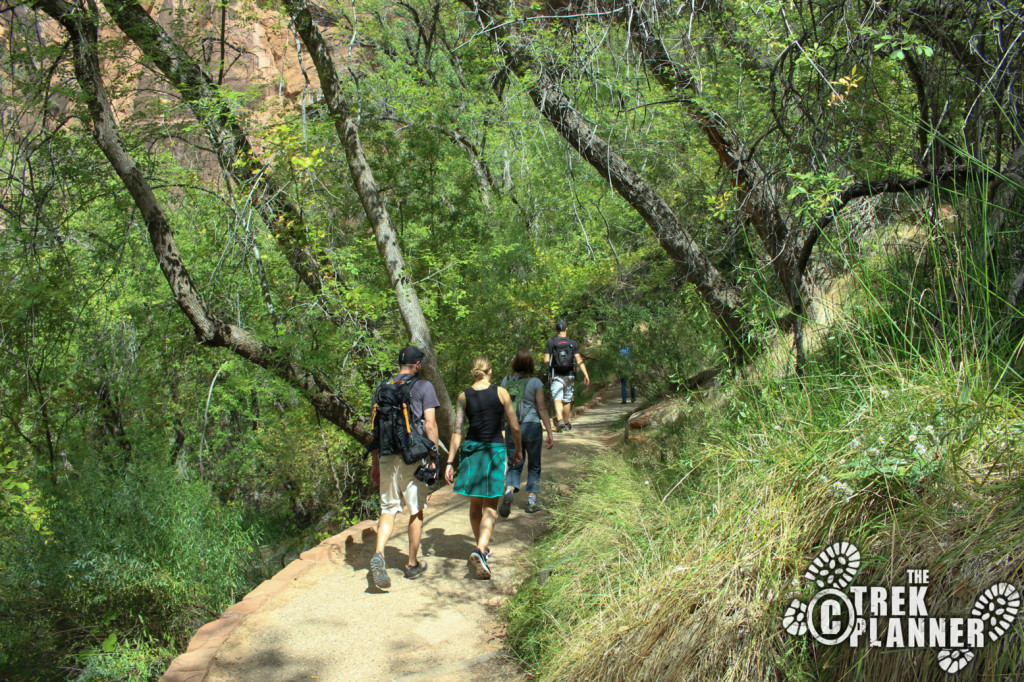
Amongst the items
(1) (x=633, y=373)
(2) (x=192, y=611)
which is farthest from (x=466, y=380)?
(2) (x=192, y=611)

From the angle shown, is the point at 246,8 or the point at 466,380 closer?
the point at 246,8

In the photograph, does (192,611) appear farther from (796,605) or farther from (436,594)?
(796,605)

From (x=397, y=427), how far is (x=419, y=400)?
11.7 inches

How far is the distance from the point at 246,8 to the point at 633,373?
8941 mm

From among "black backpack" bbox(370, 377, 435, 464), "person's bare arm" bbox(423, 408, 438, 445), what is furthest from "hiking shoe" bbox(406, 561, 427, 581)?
"person's bare arm" bbox(423, 408, 438, 445)

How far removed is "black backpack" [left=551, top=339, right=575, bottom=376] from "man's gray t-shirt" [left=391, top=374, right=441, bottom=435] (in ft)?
12.3

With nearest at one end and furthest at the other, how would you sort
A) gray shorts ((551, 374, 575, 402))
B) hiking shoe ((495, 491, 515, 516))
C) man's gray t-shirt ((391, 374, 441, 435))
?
man's gray t-shirt ((391, 374, 441, 435))
hiking shoe ((495, 491, 515, 516))
gray shorts ((551, 374, 575, 402))

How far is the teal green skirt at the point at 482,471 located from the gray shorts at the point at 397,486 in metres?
0.37

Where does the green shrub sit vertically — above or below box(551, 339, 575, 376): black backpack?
below

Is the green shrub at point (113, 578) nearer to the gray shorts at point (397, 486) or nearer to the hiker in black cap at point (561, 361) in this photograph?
the gray shorts at point (397, 486)

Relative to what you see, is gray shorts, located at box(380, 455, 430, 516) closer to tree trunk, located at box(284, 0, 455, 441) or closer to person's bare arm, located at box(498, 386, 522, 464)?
person's bare arm, located at box(498, 386, 522, 464)

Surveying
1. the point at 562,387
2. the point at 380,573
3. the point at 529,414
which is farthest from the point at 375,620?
A: the point at 562,387

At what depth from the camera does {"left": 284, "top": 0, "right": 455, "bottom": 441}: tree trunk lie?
26.1ft

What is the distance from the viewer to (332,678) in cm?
414
